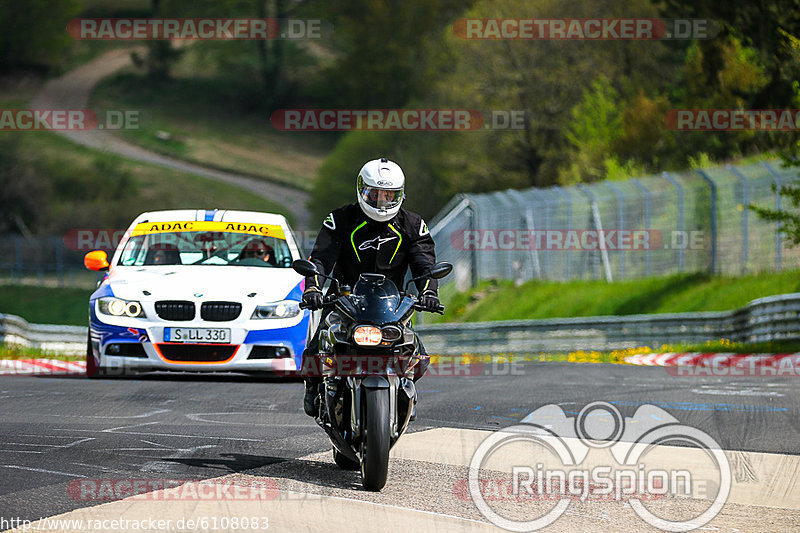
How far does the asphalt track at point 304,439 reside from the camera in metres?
6.72

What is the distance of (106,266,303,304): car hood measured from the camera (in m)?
12.8

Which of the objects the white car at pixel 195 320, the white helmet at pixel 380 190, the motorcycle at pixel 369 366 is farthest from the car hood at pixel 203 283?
the motorcycle at pixel 369 366

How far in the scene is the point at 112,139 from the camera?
95188 millimetres

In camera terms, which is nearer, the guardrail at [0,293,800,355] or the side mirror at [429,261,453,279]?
the side mirror at [429,261,453,279]

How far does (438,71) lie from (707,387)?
67634 mm

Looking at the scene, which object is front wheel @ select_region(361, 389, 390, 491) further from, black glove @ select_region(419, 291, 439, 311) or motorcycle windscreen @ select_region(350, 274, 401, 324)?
black glove @ select_region(419, 291, 439, 311)

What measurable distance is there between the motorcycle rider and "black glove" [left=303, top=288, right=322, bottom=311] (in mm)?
103

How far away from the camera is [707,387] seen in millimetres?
14367

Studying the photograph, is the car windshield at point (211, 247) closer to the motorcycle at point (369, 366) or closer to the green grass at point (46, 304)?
the motorcycle at point (369, 366)

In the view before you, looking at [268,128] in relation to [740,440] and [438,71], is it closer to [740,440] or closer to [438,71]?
[438,71]

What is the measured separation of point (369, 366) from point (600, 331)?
61.6 ft

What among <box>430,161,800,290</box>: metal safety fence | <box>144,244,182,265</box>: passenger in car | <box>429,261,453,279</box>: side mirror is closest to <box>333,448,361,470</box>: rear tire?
<box>429,261,453,279</box>: side mirror

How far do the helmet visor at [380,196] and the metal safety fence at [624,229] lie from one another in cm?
1542

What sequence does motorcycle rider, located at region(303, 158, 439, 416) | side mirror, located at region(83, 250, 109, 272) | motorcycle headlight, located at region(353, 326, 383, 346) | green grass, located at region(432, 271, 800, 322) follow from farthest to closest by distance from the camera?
1. green grass, located at region(432, 271, 800, 322)
2. side mirror, located at region(83, 250, 109, 272)
3. motorcycle rider, located at region(303, 158, 439, 416)
4. motorcycle headlight, located at region(353, 326, 383, 346)
